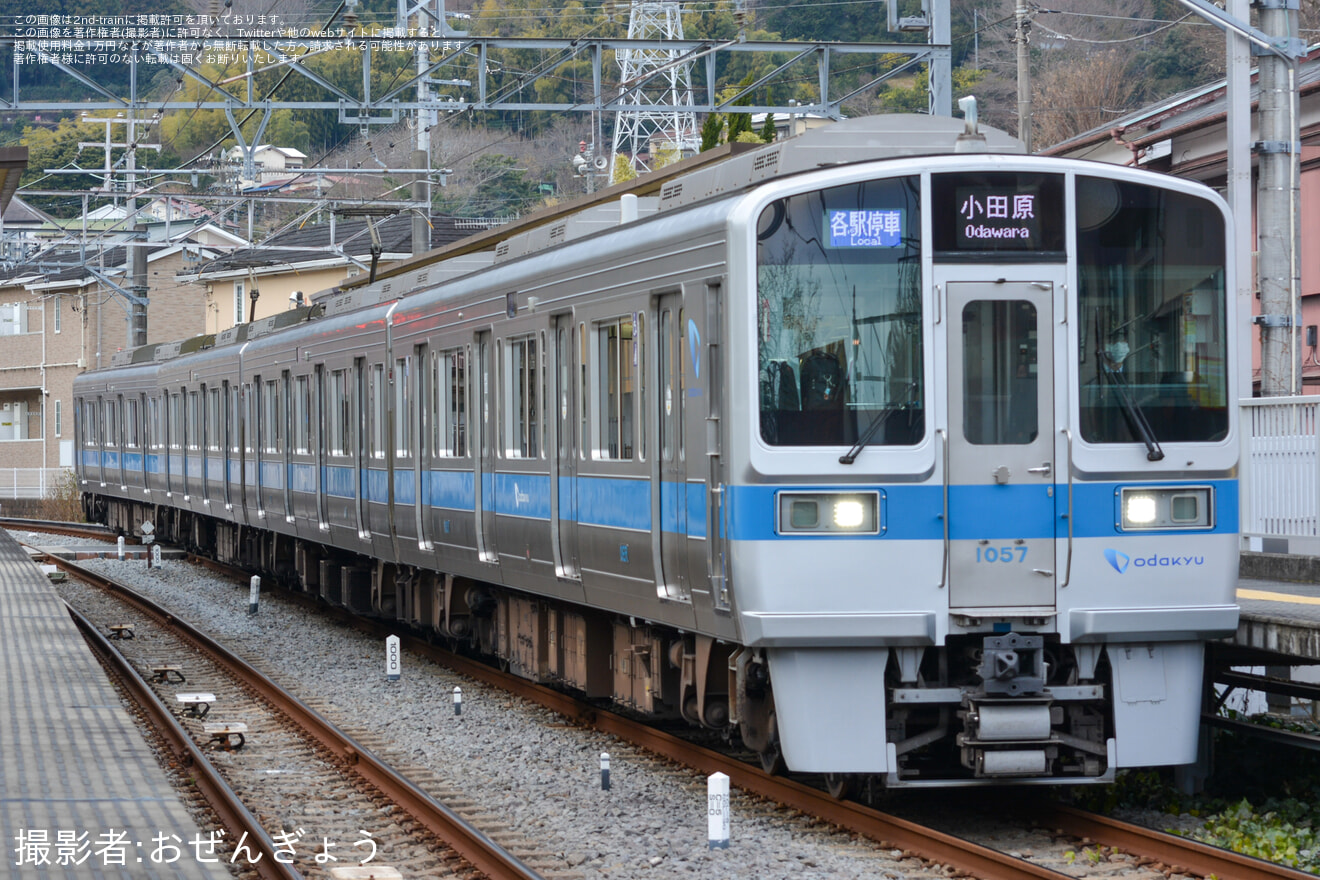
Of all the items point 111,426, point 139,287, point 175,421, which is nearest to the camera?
point 175,421

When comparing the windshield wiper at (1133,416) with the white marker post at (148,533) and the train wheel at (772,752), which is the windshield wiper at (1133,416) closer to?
the train wheel at (772,752)

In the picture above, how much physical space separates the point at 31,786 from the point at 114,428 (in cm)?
2531

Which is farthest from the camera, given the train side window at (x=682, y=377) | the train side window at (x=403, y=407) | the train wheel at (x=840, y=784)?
the train side window at (x=403, y=407)

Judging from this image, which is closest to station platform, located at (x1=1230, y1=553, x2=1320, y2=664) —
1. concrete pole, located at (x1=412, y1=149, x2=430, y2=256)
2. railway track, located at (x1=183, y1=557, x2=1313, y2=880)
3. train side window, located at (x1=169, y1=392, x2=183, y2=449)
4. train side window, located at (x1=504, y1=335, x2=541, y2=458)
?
railway track, located at (x1=183, y1=557, x2=1313, y2=880)

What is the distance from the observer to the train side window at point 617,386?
9.44 meters

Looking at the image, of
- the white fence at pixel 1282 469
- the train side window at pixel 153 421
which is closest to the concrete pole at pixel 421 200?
the train side window at pixel 153 421

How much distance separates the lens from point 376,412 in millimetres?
15461

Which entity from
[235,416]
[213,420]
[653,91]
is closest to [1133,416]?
[235,416]

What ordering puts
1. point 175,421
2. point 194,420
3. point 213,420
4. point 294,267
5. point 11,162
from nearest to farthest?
point 11,162 → point 213,420 → point 194,420 → point 175,421 → point 294,267

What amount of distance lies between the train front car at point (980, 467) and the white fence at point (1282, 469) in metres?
2.85

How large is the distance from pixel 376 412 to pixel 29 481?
39.2 meters

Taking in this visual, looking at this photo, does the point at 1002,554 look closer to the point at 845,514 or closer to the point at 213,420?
the point at 845,514

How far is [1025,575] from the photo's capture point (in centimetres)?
775

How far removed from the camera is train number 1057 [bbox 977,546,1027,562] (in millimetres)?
7730
